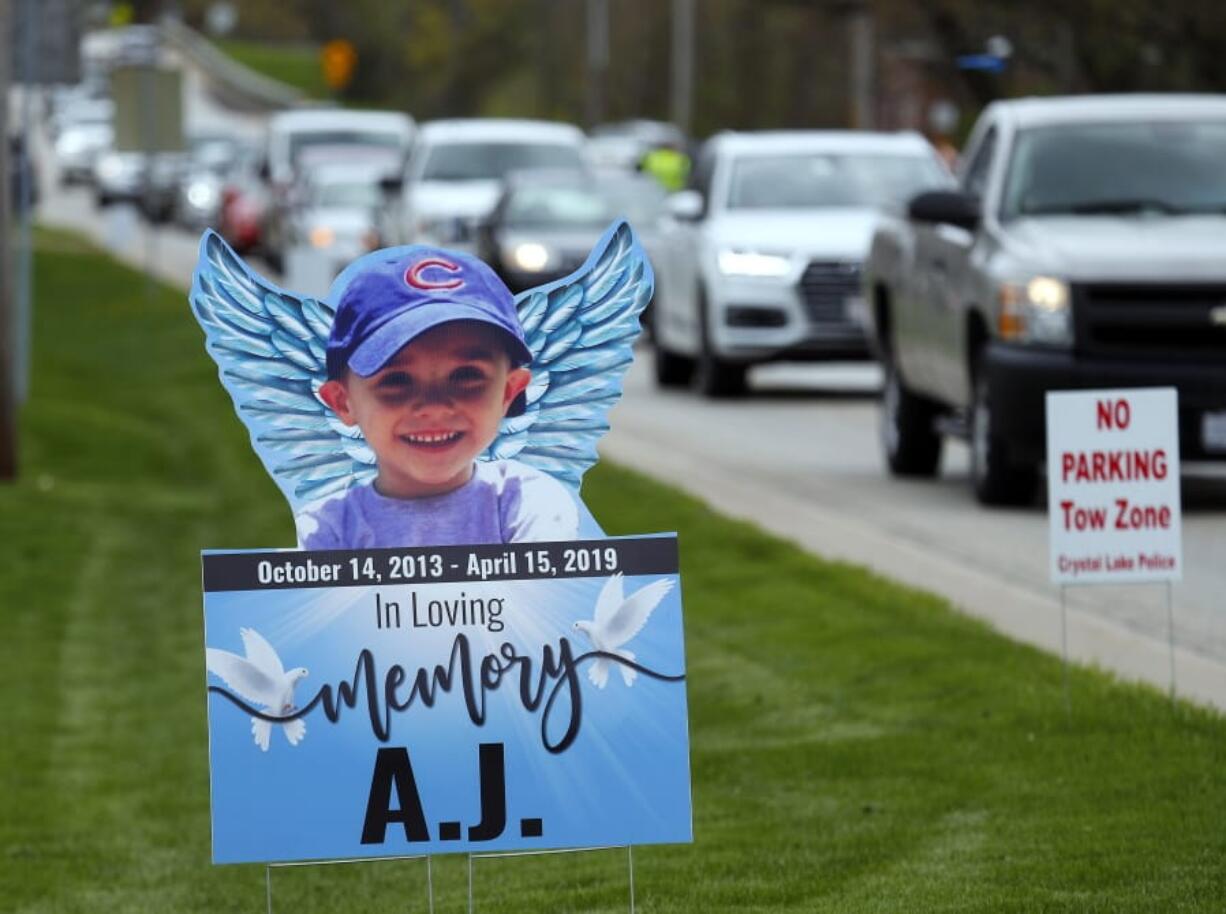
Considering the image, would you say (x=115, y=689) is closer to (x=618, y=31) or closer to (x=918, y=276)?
(x=918, y=276)

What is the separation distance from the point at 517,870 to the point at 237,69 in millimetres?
116341

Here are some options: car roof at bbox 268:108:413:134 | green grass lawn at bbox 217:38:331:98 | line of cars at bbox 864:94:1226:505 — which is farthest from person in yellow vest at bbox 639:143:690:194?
green grass lawn at bbox 217:38:331:98

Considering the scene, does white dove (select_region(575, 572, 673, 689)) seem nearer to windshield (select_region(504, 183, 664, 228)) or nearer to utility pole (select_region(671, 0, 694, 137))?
windshield (select_region(504, 183, 664, 228))

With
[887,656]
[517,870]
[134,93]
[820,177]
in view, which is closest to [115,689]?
[887,656]

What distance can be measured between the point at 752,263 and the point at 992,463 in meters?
7.67

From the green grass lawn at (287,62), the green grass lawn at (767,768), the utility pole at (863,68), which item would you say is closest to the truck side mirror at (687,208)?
→ the green grass lawn at (767,768)

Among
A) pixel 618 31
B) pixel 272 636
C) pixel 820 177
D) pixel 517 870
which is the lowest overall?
pixel 517 870

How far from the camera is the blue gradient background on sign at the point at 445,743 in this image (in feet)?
20.5

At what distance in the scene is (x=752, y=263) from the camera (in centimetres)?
2388

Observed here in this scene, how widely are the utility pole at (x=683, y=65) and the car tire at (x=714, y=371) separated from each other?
55625mm

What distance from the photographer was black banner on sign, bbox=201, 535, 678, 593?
20.9 feet

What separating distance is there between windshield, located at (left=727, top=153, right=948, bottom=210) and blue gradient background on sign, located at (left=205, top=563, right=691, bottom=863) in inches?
717

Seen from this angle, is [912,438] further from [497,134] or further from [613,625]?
[497,134]

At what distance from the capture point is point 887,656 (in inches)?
439
